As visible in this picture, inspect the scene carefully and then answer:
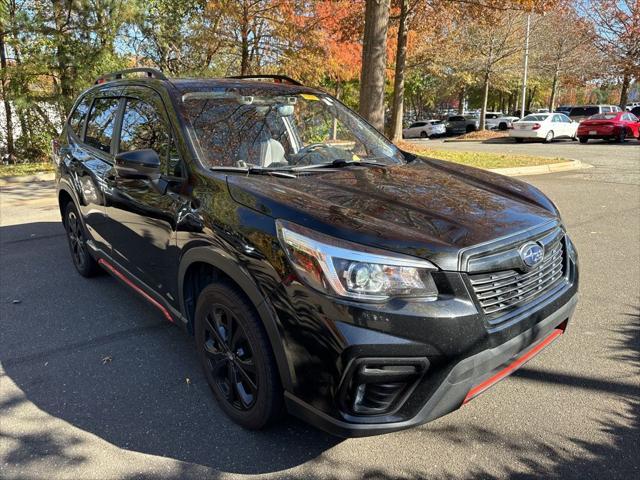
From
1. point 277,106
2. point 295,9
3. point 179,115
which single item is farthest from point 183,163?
point 295,9

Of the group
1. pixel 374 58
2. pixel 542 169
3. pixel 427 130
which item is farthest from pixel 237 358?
pixel 427 130

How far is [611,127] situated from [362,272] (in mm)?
24754

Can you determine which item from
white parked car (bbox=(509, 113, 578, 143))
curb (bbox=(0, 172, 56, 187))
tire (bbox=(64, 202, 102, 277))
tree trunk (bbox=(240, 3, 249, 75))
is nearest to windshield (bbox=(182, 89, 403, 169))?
tire (bbox=(64, 202, 102, 277))

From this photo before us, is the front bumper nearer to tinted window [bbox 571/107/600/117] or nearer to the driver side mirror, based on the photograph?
the driver side mirror

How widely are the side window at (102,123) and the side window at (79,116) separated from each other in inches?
8.8

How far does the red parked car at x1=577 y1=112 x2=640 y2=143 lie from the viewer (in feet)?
73.6

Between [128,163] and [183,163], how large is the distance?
47cm

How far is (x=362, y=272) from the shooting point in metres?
2.05

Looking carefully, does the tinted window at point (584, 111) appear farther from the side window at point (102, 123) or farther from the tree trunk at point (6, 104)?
the side window at point (102, 123)

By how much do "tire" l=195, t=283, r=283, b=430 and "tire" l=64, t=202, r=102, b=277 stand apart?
241 centimetres

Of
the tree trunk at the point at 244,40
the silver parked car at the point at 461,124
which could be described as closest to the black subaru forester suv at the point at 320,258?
the tree trunk at the point at 244,40

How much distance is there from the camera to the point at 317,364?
2061mm

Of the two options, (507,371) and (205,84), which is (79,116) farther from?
(507,371)

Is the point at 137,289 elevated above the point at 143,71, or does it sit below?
below
